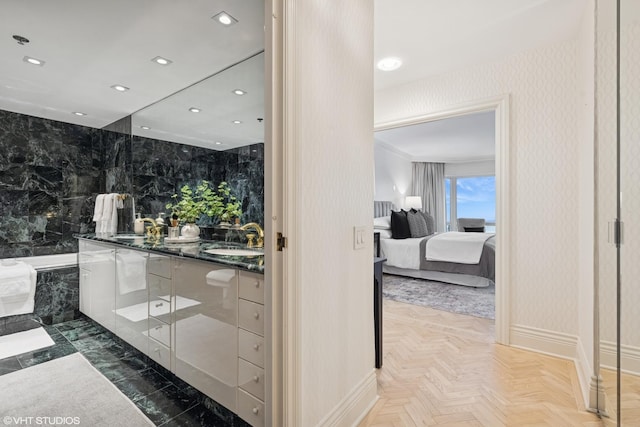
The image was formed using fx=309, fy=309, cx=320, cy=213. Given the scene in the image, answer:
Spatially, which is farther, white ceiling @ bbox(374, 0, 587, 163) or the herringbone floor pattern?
white ceiling @ bbox(374, 0, 587, 163)

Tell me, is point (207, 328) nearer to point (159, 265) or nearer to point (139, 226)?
point (159, 265)

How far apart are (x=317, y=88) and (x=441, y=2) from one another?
1.28 m

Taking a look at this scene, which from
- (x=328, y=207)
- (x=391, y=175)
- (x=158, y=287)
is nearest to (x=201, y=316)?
(x=158, y=287)

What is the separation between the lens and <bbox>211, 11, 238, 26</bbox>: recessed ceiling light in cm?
191

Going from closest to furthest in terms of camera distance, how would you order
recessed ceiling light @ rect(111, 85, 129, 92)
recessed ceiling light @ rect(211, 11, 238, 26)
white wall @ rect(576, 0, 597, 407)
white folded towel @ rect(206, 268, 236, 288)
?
1. white folded towel @ rect(206, 268, 236, 288)
2. white wall @ rect(576, 0, 597, 407)
3. recessed ceiling light @ rect(211, 11, 238, 26)
4. recessed ceiling light @ rect(111, 85, 129, 92)

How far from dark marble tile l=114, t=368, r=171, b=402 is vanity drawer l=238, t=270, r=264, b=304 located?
3.56 feet

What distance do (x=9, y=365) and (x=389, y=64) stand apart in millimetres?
3860

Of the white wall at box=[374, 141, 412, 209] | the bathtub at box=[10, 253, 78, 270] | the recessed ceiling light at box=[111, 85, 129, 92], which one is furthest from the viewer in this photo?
the white wall at box=[374, 141, 412, 209]

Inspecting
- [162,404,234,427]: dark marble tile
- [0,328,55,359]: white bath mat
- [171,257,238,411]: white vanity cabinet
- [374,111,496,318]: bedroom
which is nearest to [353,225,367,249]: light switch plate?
[171,257,238,411]: white vanity cabinet

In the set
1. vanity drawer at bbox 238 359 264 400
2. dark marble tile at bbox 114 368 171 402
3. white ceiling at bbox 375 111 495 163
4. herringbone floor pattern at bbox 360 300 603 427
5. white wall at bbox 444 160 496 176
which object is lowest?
dark marble tile at bbox 114 368 171 402

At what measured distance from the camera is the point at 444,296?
3984mm

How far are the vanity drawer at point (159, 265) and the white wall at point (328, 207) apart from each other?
1111 mm

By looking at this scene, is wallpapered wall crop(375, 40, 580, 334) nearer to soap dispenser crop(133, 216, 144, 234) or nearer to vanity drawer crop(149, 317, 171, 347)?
vanity drawer crop(149, 317, 171, 347)

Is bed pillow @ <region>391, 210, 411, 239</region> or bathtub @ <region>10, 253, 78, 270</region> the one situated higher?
bed pillow @ <region>391, 210, 411, 239</region>
